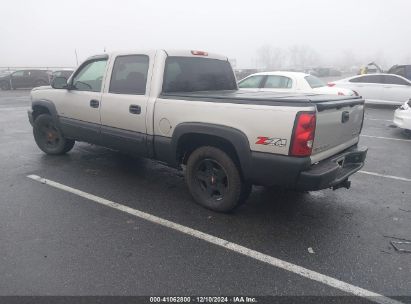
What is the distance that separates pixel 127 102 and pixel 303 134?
8.14ft

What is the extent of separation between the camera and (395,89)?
1369 cm

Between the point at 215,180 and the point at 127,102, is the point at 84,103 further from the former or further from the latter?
the point at 215,180

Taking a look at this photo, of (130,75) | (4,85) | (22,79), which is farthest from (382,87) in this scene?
(4,85)

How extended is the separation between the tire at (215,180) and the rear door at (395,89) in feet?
40.8

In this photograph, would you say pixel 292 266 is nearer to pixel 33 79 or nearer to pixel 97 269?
pixel 97 269

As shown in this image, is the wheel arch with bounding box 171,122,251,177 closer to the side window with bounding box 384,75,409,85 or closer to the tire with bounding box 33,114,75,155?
the tire with bounding box 33,114,75,155

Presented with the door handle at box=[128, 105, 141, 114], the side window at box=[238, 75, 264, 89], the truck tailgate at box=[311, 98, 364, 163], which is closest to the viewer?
the truck tailgate at box=[311, 98, 364, 163]

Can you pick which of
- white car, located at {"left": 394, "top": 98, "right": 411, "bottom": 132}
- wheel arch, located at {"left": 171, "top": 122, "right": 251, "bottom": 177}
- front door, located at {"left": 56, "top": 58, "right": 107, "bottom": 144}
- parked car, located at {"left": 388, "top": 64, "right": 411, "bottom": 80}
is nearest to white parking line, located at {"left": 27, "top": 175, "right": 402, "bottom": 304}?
wheel arch, located at {"left": 171, "top": 122, "right": 251, "bottom": 177}

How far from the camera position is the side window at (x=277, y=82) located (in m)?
9.22

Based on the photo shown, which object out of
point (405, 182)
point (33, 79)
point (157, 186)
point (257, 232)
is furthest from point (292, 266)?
point (33, 79)

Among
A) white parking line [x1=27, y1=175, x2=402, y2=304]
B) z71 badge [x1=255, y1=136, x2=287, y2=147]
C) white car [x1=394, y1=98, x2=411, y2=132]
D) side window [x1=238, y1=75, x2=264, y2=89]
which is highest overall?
side window [x1=238, y1=75, x2=264, y2=89]

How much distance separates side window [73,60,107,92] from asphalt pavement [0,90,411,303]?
53.6 inches

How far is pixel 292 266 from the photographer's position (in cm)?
300

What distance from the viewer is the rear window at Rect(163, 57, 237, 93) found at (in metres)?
4.47
